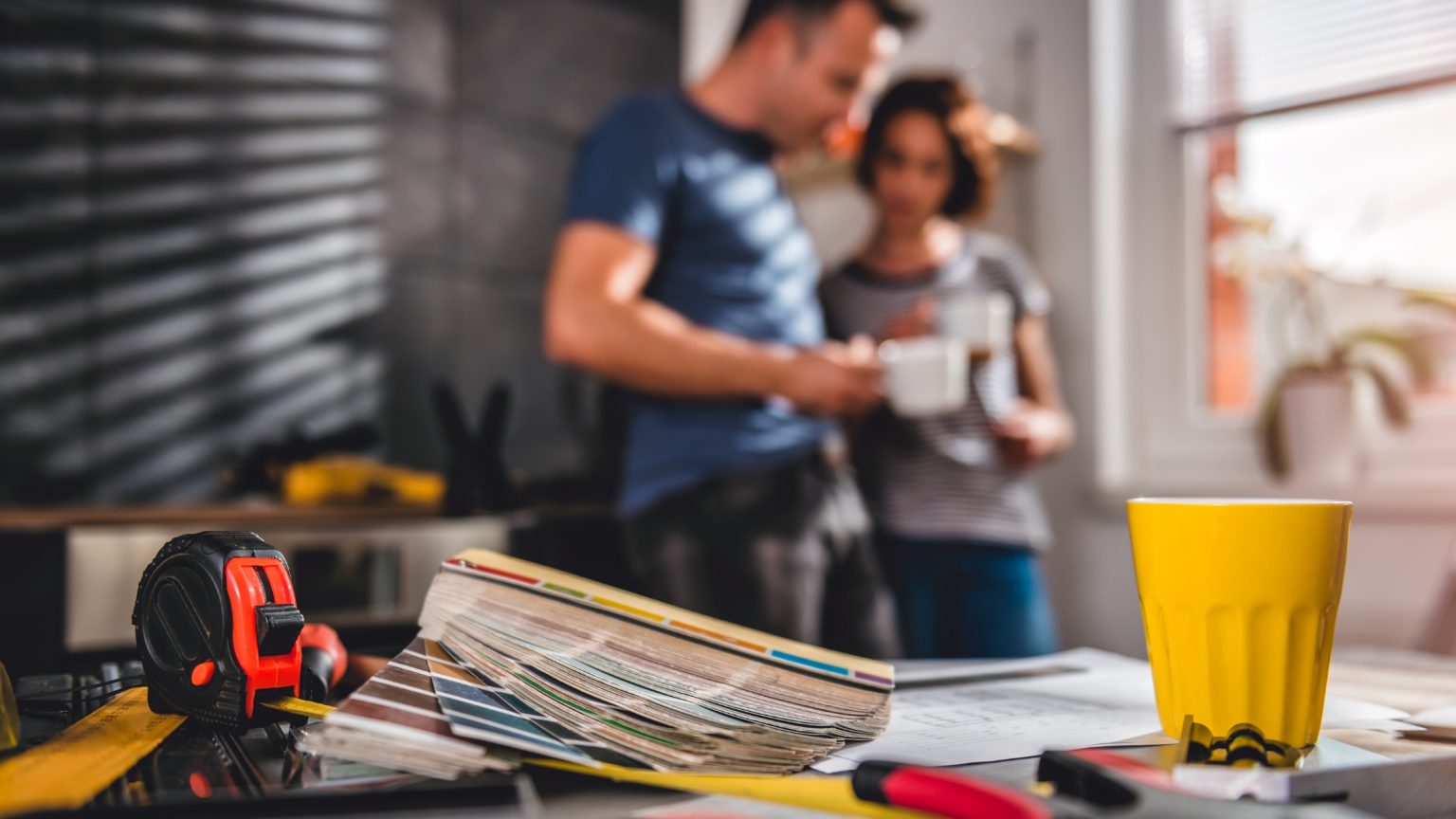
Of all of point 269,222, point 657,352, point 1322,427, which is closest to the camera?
point 657,352

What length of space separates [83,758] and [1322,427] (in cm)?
171

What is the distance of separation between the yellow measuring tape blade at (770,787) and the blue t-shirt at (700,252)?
2.76 feet

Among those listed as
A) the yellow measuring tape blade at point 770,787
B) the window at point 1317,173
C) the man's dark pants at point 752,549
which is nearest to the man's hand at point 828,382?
the man's dark pants at point 752,549

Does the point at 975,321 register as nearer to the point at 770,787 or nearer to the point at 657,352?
the point at 657,352

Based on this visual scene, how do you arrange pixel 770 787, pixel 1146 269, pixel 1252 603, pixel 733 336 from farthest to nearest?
pixel 1146 269 → pixel 733 336 → pixel 1252 603 → pixel 770 787

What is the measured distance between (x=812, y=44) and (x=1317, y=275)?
3.29 feet

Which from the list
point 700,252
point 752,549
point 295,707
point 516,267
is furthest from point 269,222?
point 295,707

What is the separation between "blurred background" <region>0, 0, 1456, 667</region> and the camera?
5.13ft

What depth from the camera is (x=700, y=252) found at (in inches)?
50.9

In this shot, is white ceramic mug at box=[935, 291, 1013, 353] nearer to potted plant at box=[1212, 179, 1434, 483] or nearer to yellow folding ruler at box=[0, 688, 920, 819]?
potted plant at box=[1212, 179, 1434, 483]

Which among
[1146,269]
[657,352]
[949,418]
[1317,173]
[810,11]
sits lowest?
[949,418]

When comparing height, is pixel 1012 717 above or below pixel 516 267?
below

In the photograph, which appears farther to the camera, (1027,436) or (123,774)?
(1027,436)

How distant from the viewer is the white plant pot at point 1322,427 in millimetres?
1603
